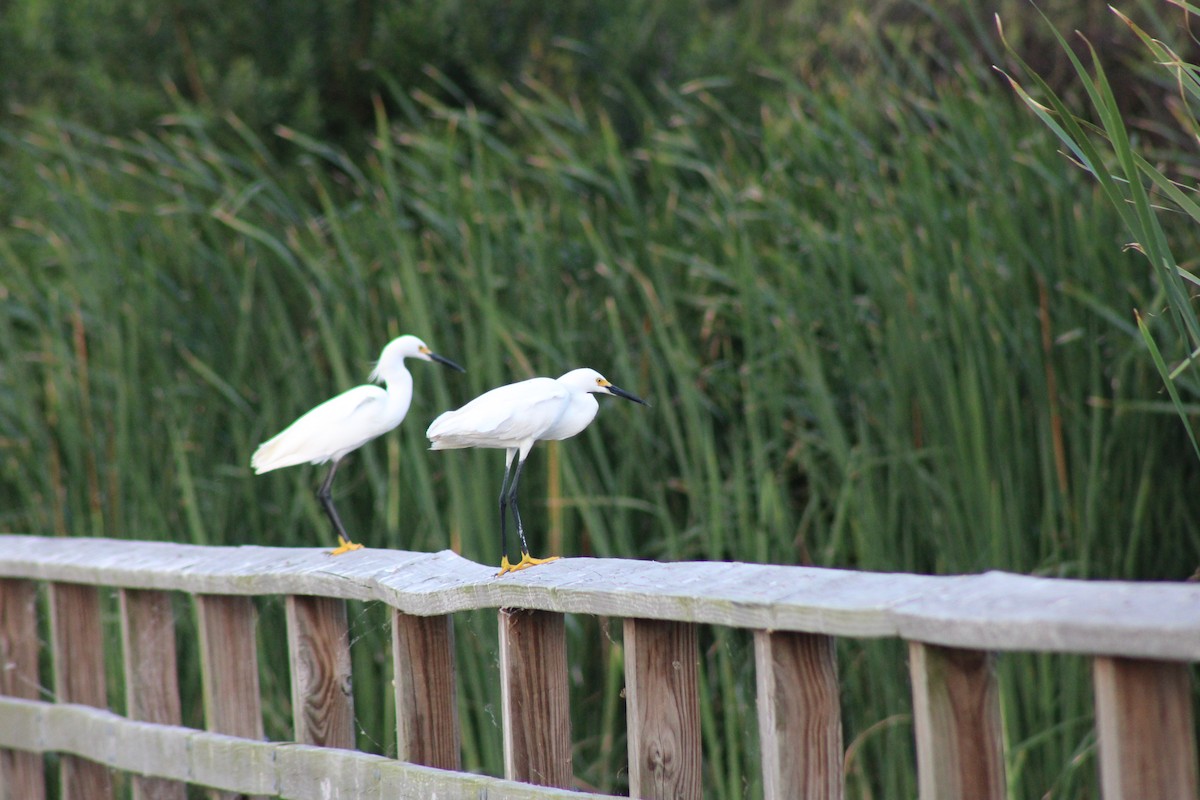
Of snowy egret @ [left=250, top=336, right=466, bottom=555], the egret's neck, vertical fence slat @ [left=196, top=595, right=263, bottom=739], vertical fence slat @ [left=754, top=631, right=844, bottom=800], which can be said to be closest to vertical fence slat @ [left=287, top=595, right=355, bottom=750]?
vertical fence slat @ [left=196, top=595, right=263, bottom=739]

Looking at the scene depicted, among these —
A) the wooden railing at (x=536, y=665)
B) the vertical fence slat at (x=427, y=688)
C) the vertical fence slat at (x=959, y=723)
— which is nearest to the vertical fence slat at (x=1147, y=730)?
the wooden railing at (x=536, y=665)

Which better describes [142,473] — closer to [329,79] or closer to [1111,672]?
[1111,672]

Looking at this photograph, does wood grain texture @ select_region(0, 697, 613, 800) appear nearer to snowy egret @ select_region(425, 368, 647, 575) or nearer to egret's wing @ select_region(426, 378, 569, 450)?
snowy egret @ select_region(425, 368, 647, 575)

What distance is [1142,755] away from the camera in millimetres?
1202

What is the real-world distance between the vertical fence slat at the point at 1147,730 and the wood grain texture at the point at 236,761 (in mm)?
722

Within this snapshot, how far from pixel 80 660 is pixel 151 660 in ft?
1.10

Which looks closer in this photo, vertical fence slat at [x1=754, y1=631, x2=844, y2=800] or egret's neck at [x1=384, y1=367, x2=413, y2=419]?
vertical fence slat at [x1=754, y1=631, x2=844, y2=800]

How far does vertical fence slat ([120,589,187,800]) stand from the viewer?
269cm

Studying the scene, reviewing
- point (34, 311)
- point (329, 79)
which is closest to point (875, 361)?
point (34, 311)

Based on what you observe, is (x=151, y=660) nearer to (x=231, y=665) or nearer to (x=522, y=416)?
(x=231, y=665)

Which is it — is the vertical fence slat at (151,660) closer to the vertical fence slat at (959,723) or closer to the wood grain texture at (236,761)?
the wood grain texture at (236,761)

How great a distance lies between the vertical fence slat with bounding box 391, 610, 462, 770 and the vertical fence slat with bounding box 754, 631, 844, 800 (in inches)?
29.3

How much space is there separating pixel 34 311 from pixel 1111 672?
3.72 meters

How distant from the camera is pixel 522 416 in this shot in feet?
6.02
